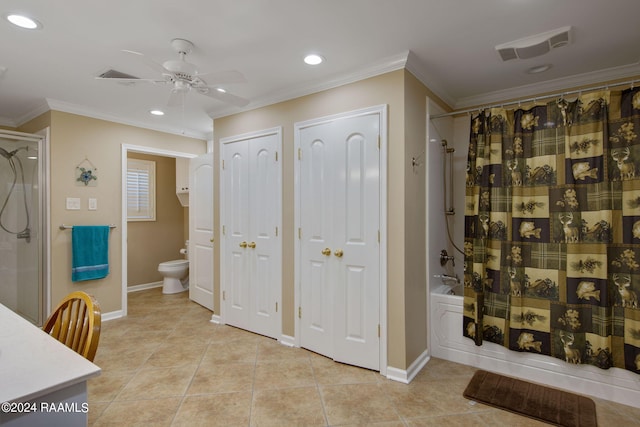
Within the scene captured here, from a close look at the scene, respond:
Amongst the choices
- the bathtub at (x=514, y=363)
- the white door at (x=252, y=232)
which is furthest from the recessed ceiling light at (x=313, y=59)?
the bathtub at (x=514, y=363)

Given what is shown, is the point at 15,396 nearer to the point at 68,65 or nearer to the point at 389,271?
the point at 389,271

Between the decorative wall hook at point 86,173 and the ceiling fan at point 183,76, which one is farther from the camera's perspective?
the decorative wall hook at point 86,173

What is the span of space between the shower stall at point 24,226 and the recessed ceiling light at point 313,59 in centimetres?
312

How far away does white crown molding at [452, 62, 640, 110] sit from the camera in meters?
2.58

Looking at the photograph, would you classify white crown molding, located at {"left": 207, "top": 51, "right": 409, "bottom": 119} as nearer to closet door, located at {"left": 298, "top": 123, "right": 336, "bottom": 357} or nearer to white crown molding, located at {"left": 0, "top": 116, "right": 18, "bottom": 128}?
closet door, located at {"left": 298, "top": 123, "right": 336, "bottom": 357}

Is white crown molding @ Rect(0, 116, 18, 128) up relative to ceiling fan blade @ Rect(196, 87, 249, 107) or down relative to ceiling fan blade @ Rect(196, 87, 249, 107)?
up

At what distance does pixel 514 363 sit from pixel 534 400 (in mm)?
356

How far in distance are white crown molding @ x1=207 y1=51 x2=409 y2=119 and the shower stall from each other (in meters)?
2.20

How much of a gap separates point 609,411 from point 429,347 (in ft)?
3.94

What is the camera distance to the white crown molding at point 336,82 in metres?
2.42

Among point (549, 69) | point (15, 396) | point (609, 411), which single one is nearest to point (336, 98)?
point (549, 69)

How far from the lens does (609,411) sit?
205 cm

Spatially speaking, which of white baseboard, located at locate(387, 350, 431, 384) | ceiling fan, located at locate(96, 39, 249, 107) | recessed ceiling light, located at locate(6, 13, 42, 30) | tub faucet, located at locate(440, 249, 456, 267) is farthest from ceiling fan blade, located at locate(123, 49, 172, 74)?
tub faucet, located at locate(440, 249, 456, 267)

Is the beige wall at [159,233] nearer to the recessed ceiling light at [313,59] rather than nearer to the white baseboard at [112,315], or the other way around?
the white baseboard at [112,315]
